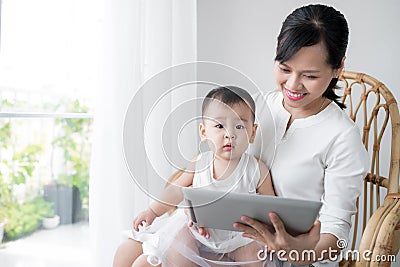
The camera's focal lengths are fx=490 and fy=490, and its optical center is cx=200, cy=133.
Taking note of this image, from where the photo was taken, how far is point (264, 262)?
1.29 metres

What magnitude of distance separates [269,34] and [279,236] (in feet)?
4.14

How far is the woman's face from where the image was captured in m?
1.35

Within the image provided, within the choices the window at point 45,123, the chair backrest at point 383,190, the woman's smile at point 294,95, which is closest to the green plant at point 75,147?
the window at point 45,123

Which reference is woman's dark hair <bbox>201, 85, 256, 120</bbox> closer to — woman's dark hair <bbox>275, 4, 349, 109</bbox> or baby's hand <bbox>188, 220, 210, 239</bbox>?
woman's dark hair <bbox>275, 4, 349, 109</bbox>

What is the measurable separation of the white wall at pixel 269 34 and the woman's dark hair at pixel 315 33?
70 centimetres

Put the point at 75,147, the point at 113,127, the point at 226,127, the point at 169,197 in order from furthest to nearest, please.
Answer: the point at 75,147 → the point at 113,127 → the point at 169,197 → the point at 226,127

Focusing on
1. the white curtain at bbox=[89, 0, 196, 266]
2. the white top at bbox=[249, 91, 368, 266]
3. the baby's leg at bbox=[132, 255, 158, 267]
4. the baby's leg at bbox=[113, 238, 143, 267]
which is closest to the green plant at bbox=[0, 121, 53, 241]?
the white curtain at bbox=[89, 0, 196, 266]

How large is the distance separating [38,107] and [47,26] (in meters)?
→ 0.30

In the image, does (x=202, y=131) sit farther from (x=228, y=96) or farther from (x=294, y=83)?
(x=294, y=83)

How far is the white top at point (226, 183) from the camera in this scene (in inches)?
52.0

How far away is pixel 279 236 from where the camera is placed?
3.90 ft

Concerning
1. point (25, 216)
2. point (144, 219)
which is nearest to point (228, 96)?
point (144, 219)

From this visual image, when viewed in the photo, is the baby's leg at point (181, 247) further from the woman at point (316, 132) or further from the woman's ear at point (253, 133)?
the woman's ear at point (253, 133)

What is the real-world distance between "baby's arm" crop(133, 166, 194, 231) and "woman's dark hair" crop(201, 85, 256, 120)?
21cm
